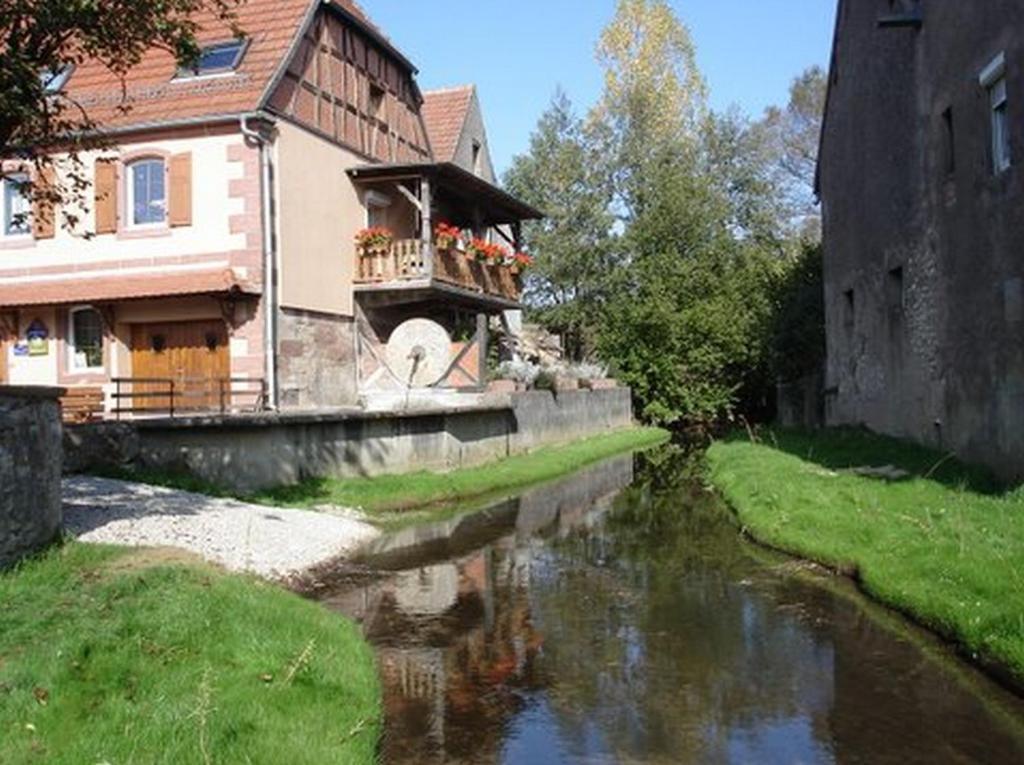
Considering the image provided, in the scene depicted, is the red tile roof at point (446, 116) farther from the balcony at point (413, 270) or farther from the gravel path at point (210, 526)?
the gravel path at point (210, 526)

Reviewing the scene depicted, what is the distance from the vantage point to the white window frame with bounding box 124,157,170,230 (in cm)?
2183

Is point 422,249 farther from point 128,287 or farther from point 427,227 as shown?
point 128,287

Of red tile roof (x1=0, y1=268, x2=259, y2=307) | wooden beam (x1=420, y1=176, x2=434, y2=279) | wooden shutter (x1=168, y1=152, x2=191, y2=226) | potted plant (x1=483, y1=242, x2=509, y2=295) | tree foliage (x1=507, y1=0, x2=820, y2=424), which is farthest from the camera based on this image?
tree foliage (x1=507, y1=0, x2=820, y2=424)

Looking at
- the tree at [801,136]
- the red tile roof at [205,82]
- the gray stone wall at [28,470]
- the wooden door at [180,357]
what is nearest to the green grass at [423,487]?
the wooden door at [180,357]

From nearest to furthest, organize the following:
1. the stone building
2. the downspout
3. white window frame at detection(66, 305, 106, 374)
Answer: the stone building → the downspout → white window frame at detection(66, 305, 106, 374)

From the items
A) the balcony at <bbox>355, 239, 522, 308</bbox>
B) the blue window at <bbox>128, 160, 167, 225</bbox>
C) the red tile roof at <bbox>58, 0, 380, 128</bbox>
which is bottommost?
the balcony at <bbox>355, 239, 522, 308</bbox>

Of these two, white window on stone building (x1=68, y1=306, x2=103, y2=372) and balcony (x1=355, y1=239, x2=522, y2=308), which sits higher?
balcony (x1=355, y1=239, x2=522, y2=308)

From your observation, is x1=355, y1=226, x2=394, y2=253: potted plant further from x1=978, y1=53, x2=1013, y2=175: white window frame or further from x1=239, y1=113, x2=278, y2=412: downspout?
x1=978, y1=53, x2=1013, y2=175: white window frame

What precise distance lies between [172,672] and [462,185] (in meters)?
21.2

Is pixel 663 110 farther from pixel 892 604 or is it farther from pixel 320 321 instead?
pixel 892 604

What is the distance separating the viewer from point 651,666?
7.88m

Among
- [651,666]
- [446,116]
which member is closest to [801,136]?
[446,116]

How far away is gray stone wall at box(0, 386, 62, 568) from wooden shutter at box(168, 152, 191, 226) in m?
12.4

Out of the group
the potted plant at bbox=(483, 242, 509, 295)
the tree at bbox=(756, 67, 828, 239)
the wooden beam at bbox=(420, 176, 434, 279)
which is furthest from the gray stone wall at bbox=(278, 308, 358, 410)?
the tree at bbox=(756, 67, 828, 239)
